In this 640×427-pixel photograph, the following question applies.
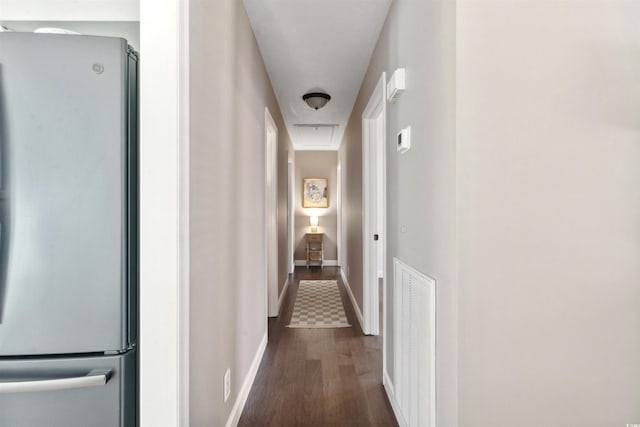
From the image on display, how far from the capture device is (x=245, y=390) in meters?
2.07

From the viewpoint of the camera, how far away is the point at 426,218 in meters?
1.44

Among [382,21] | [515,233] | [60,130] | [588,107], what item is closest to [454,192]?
[515,233]

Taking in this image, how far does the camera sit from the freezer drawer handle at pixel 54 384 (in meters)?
0.90

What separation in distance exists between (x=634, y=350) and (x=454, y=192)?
0.75 meters

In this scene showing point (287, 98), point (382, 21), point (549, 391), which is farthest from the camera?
point (287, 98)

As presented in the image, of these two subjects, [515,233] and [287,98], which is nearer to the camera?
[515,233]

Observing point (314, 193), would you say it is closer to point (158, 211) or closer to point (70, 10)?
point (70, 10)

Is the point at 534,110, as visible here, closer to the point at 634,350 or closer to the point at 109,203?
the point at 634,350

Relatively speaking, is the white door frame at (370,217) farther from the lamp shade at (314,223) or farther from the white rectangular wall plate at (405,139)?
the lamp shade at (314,223)

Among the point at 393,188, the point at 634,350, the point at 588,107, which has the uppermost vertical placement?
the point at 588,107

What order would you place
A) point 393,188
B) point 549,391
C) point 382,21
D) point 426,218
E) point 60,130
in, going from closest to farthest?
1. point 60,130
2. point 549,391
3. point 426,218
4. point 393,188
5. point 382,21

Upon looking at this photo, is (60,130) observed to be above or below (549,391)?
above

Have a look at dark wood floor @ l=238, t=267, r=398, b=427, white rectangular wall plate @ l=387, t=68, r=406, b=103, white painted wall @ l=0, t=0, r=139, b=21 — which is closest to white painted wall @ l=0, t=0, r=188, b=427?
white painted wall @ l=0, t=0, r=139, b=21

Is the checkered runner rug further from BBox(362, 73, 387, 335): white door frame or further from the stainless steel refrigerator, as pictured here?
the stainless steel refrigerator
